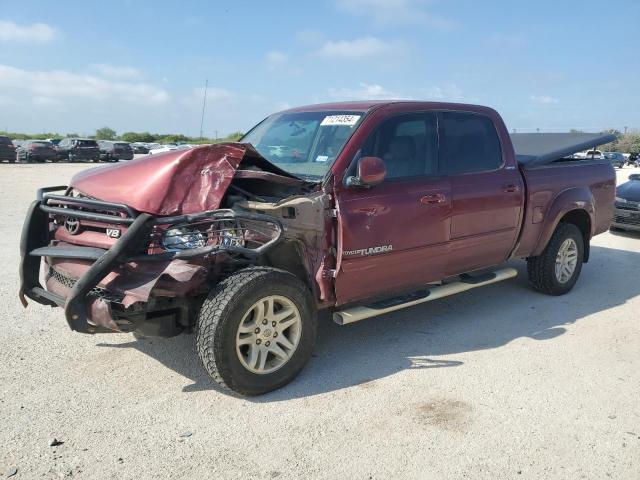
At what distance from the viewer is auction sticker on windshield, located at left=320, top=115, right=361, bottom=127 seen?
432cm

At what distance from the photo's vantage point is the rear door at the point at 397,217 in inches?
157

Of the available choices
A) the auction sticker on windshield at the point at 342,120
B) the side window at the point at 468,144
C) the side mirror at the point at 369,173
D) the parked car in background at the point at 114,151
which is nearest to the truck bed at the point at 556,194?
the side window at the point at 468,144

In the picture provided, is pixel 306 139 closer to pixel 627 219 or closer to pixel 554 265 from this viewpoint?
pixel 554 265

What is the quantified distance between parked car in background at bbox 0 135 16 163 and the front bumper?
3153 centimetres

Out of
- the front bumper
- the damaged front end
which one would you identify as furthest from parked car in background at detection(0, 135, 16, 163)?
the front bumper

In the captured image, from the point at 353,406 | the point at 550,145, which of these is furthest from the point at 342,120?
the point at 550,145

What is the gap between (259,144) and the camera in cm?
506

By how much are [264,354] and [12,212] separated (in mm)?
9430

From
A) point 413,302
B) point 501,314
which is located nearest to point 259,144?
point 413,302

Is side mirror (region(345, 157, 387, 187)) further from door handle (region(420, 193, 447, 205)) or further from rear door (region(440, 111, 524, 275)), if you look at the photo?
rear door (region(440, 111, 524, 275))

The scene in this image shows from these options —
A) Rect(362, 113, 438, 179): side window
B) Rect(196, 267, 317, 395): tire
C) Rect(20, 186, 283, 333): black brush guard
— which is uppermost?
Rect(362, 113, 438, 179): side window

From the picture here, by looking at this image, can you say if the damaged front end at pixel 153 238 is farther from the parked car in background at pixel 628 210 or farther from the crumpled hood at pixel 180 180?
the parked car in background at pixel 628 210

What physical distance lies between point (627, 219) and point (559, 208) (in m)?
5.25

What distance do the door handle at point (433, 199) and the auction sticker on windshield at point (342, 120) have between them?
828mm
